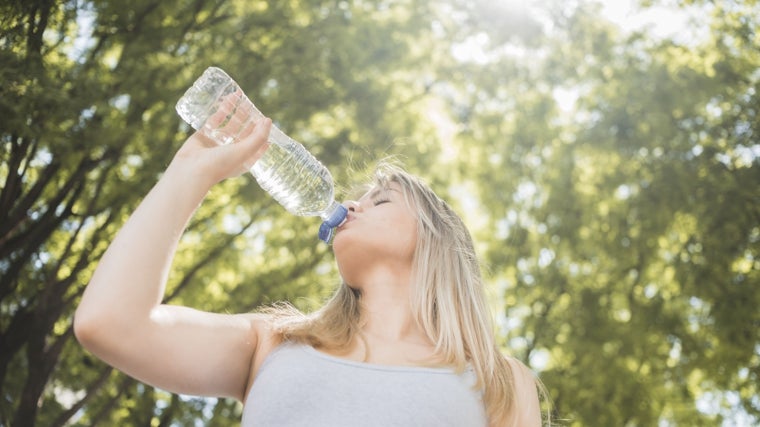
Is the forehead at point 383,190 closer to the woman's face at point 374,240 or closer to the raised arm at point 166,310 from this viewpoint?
the woman's face at point 374,240

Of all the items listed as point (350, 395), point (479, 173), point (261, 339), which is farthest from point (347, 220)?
point (479, 173)

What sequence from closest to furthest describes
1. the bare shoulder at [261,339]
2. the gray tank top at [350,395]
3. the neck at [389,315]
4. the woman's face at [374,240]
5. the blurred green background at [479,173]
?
the gray tank top at [350,395] < the bare shoulder at [261,339] < the neck at [389,315] < the woman's face at [374,240] < the blurred green background at [479,173]

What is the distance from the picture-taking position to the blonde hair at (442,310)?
268 centimetres

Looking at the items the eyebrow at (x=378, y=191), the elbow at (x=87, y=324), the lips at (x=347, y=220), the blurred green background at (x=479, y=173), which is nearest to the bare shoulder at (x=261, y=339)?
the lips at (x=347, y=220)

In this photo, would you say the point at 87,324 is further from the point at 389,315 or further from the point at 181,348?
the point at 389,315

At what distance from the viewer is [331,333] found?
272 cm

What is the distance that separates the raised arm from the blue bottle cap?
1.61 feet

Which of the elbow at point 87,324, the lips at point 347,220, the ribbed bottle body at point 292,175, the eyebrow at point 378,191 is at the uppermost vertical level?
the elbow at point 87,324

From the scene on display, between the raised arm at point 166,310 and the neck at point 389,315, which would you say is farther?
the neck at point 389,315

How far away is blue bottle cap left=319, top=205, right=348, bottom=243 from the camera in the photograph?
2998 mm

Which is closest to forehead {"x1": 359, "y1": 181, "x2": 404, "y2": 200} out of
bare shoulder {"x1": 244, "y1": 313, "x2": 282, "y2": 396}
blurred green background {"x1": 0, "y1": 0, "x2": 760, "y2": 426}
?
bare shoulder {"x1": 244, "y1": 313, "x2": 282, "y2": 396}

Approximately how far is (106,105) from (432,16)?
496 cm

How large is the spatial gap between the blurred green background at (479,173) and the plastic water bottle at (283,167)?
8.06 ft

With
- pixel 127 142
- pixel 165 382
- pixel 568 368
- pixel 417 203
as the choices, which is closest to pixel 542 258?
pixel 568 368
